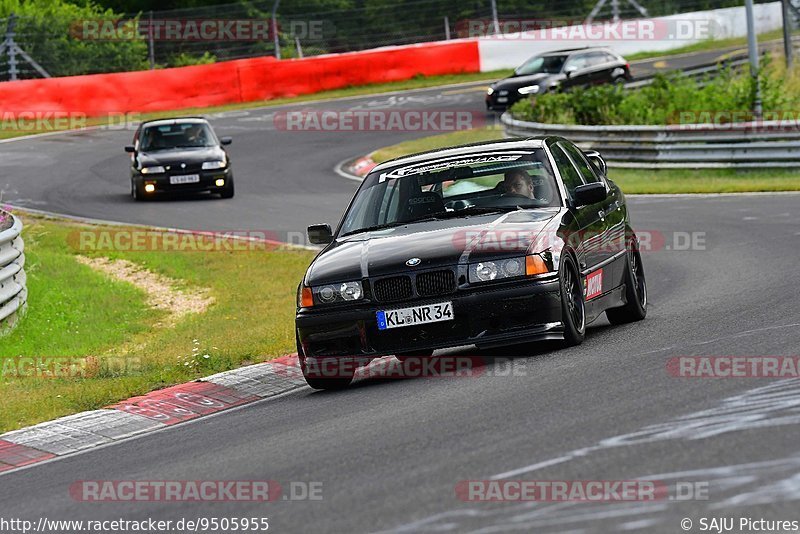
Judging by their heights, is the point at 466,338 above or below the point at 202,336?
above

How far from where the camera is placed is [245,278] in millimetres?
16750

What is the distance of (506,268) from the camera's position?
30.1 feet

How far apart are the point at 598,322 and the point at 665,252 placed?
510 cm

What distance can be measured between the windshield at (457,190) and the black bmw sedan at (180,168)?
15.4 metres

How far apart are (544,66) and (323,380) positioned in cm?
2915

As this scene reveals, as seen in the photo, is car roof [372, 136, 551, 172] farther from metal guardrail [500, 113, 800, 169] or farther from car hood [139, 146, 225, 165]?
car hood [139, 146, 225, 165]

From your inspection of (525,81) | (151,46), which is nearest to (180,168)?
(525,81)

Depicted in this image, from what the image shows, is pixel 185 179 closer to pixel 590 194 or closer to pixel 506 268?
pixel 590 194

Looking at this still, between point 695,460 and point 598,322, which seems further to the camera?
point 598,322

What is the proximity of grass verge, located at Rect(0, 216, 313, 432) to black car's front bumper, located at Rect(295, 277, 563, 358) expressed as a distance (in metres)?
1.93

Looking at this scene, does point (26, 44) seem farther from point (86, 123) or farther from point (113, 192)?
point (113, 192)

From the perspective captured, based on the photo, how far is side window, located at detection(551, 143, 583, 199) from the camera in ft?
34.9

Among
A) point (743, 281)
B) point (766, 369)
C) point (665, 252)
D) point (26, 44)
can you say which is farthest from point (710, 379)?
point (26, 44)

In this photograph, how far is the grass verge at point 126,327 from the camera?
10.5m
